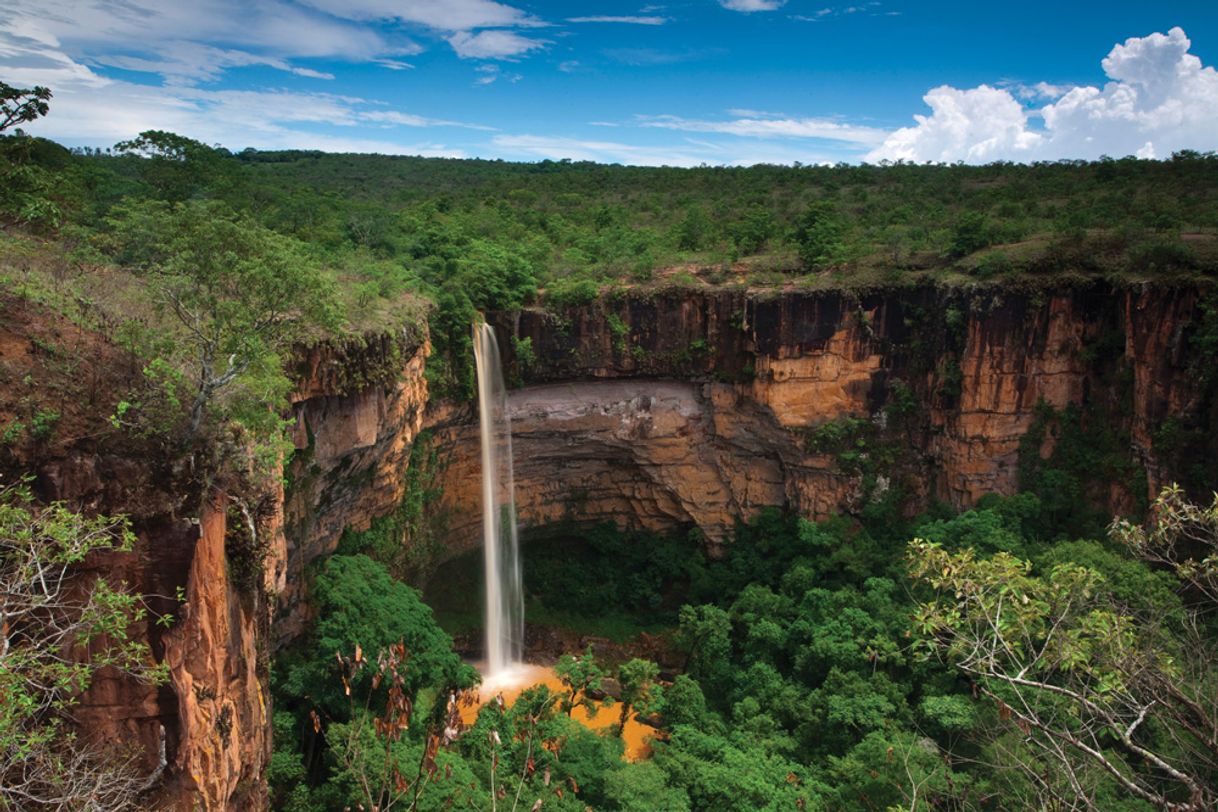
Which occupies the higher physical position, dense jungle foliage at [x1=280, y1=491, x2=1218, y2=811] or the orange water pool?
dense jungle foliage at [x1=280, y1=491, x2=1218, y2=811]

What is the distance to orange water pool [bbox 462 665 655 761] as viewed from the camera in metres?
17.1

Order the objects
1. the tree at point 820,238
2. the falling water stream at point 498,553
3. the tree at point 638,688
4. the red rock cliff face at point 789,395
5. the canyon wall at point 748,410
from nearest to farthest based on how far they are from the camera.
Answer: the canyon wall at point 748,410 < the tree at point 638,688 < the red rock cliff face at point 789,395 < the falling water stream at point 498,553 < the tree at point 820,238

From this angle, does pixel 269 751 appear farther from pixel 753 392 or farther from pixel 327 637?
pixel 753 392

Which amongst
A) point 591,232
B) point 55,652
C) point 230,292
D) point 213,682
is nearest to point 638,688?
point 213,682

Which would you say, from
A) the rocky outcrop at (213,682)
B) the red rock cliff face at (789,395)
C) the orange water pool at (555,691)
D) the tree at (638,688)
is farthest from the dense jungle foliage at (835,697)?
the red rock cliff face at (789,395)

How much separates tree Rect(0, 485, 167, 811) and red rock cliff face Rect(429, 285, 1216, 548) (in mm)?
12870

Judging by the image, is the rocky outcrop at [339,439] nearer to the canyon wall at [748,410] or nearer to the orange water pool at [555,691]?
the canyon wall at [748,410]

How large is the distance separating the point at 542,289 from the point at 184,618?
1498cm

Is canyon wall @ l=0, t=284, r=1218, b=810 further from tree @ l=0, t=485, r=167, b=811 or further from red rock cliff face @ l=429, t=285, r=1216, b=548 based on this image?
tree @ l=0, t=485, r=167, b=811

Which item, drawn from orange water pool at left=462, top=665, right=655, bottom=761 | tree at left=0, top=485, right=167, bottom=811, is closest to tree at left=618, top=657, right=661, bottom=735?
orange water pool at left=462, top=665, right=655, bottom=761

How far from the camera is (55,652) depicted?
23.4 ft

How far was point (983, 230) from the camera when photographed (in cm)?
2134

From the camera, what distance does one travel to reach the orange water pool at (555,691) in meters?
17.1

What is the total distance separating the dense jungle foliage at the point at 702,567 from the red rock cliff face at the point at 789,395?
0.84 m
